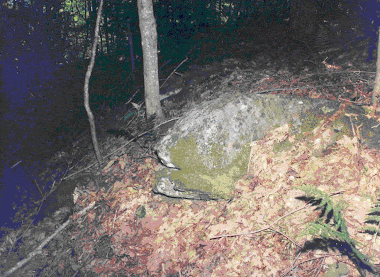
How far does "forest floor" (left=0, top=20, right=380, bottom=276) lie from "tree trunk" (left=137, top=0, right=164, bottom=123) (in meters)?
0.69

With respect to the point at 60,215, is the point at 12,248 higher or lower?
lower

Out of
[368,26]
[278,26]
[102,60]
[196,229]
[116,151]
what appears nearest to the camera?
[196,229]

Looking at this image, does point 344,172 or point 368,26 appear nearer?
point 344,172

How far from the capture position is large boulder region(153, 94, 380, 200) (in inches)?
151

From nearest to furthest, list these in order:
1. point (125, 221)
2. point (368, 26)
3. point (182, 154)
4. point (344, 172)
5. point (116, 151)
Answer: point (344, 172)
point (182, 154)
point (125, 221)
point (116, 151)
point (368, 26)

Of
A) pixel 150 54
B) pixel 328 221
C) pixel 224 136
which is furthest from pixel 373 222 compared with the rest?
pixel 150 54

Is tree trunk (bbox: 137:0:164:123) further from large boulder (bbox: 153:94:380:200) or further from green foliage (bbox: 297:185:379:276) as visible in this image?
green foliage (bbox: 297:185:379:276)

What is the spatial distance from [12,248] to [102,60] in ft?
27.4

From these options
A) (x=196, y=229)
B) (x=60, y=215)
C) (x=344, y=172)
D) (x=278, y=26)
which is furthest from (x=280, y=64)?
(x=60, y=215)

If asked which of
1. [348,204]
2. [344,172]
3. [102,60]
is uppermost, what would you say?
[102,60]

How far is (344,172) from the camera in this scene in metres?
3.08

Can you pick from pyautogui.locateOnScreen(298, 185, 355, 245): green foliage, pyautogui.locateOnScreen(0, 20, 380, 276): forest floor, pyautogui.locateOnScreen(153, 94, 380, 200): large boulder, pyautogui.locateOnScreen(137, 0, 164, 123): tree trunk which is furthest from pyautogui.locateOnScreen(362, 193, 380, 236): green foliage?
pyautogui.locateOnScreen(137, 0, 164, 123): tree trunk

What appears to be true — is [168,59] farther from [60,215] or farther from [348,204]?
[348,204]

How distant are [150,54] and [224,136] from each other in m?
3.54
